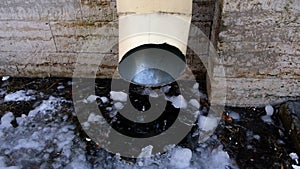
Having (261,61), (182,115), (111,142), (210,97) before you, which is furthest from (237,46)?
(111,142)

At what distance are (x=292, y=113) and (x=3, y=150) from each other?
1.64 meters

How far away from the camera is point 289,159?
1.65 meters

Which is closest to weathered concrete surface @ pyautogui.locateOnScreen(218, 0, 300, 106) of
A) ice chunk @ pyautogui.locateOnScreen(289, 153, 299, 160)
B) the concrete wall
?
the concrete wall

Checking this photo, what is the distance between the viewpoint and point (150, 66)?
57.3 inches

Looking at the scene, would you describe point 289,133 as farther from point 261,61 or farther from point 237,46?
point 237,46

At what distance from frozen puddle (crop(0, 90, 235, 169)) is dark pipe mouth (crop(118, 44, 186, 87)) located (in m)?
0.45

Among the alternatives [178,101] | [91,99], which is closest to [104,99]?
[91,99]

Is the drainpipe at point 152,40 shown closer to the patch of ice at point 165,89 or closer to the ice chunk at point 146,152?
the ice chunk at point 146,152

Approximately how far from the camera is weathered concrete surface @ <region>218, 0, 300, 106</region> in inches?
62.3

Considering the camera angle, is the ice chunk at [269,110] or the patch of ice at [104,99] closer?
the ice chunk at [269,110]

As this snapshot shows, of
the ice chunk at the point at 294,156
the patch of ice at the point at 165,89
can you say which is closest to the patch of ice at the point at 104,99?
the patch of ice at the point at 165,89

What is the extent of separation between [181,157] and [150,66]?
54 centimetres

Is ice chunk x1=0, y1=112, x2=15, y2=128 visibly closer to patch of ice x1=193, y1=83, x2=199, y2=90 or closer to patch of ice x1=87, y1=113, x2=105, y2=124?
patch of ice x1=87, y1=113, x2=105, y2=124

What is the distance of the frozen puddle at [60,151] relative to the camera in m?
1.63
